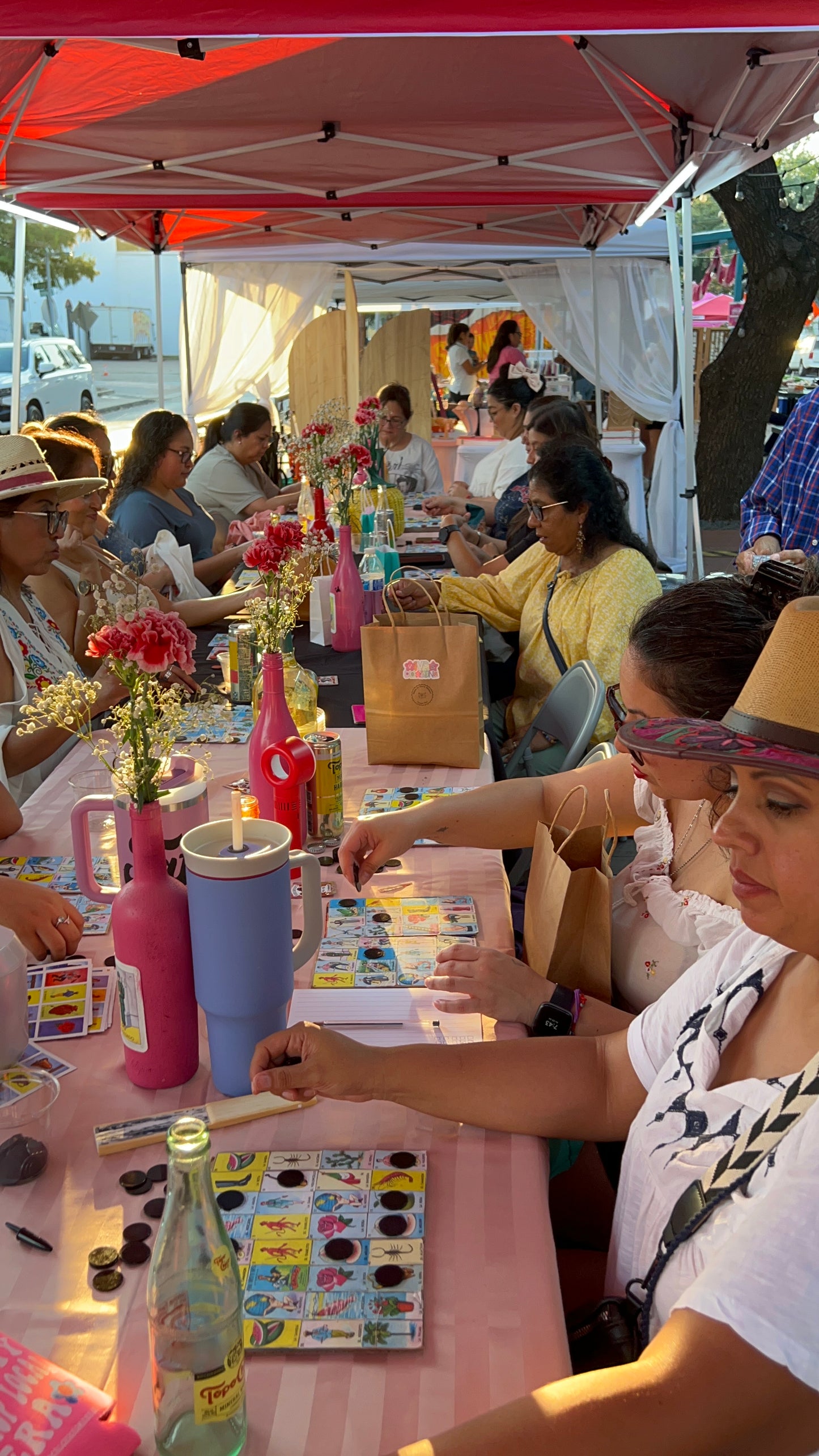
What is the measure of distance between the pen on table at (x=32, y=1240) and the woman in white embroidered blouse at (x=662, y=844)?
0.58 metres

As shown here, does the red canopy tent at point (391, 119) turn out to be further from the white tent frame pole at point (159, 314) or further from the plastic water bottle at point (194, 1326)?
the plastic water bottle at point (194, 1326)

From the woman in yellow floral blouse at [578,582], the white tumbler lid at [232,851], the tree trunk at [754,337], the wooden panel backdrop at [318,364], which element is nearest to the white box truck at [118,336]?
the wooden panel backdrop at [318,364]

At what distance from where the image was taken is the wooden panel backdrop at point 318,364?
33.8 ft

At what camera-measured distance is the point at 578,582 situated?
129 inches

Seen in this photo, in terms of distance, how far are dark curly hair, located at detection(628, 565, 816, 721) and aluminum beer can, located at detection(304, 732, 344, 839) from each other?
56cm

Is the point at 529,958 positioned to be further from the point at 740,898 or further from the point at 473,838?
the point at 740,898

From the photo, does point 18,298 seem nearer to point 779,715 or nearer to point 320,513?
point 320,513

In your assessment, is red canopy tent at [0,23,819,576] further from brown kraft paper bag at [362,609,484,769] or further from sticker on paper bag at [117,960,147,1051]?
sticker on paper bag at [117,960,147,1051]

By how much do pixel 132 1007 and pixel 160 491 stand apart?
13.8 ft

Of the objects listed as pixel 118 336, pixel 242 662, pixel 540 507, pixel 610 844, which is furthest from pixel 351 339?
pixel 118 336

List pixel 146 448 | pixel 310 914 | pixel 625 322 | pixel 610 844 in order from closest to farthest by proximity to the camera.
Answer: pixel 310 914 → pixel 610 844 → pixel 146 448 → pixel 625 322

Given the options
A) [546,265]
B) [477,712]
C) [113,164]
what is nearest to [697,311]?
[546,265]

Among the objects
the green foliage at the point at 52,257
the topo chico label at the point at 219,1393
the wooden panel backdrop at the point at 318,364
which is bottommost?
the topo chico label at the point at 219,1393

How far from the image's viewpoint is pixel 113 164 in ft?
18.2
